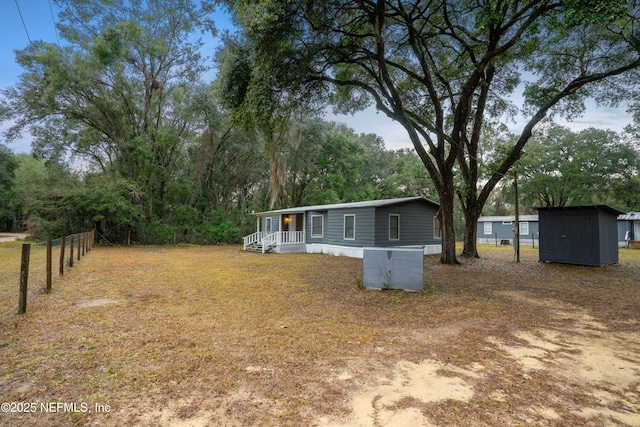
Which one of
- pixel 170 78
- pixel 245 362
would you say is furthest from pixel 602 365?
pixel 170 78

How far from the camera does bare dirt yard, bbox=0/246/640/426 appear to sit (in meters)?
2.36

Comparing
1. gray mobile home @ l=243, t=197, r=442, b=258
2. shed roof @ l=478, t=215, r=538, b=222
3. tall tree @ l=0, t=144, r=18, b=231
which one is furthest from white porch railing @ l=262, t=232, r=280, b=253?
tall tree @ l=0, t=144, r=18, b=231

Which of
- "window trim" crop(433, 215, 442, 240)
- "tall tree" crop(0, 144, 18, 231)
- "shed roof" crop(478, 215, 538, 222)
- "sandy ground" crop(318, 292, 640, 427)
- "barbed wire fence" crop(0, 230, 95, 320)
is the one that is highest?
"tall tree" crop(0, 144, 18, 231)

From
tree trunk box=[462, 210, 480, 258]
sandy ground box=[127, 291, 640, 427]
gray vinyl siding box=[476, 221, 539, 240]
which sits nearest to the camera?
sandy ground box=[127, 291, 640, 427]

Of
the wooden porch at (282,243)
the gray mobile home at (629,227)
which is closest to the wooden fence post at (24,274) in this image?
the wooden porch at (282,243)

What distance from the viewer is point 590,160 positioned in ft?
71.9

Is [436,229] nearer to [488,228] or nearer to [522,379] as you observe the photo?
[488,228]

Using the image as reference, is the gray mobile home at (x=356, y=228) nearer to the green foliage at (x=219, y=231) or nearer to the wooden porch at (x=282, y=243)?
the wooden porch at (x=282, y=243)

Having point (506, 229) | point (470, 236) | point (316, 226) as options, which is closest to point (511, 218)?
point (506, 229)

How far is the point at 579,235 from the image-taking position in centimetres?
1101

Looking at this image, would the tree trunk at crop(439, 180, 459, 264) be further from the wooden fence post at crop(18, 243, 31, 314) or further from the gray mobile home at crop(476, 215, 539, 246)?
the gray mobile home at crop(476, 215, 539, 246)

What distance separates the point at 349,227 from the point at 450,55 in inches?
317

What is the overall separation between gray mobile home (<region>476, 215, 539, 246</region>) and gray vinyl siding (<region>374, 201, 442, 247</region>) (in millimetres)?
10421

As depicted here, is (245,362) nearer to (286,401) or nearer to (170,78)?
(286,401)
